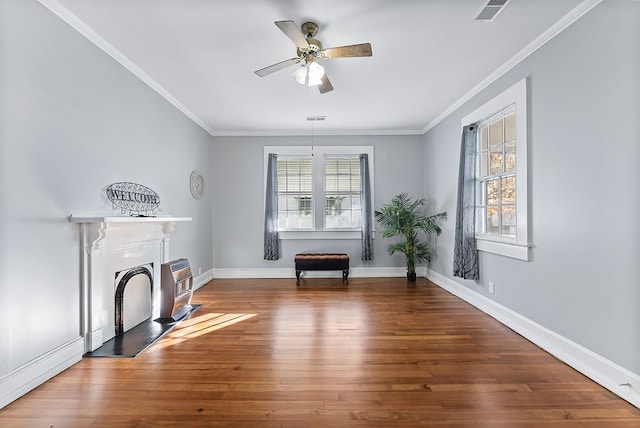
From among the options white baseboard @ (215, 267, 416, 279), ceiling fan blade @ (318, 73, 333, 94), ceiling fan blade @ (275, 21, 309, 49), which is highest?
ceiling fan blade @ (275, 21, 309, 49)

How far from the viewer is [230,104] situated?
428cm

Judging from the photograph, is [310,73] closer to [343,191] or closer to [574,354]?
[574,354]

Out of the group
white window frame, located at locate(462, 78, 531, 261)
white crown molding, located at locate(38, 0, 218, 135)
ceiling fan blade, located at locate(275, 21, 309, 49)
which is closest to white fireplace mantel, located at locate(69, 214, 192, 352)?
white crown molding, located at locate(38, 0, 218, 135)

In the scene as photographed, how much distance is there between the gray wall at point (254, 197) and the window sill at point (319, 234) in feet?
0.28

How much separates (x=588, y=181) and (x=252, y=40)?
290 cm

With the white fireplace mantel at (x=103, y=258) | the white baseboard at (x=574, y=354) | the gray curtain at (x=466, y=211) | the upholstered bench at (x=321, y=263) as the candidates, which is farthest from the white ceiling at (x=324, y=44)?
the white baseboard at (x=574, y=354)

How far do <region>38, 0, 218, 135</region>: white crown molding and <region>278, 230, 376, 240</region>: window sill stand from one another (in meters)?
2.70

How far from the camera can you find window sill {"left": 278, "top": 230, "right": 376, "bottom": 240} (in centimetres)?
571

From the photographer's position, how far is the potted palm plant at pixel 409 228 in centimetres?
516

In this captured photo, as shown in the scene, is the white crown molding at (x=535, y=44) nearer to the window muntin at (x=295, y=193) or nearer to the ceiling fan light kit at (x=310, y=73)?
the ceiling fan light kit at (x=310, y=73)

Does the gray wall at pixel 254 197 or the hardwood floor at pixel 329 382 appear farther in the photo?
the gray wall at pixel 254 197

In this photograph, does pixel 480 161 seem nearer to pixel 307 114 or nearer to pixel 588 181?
pixel 588 181

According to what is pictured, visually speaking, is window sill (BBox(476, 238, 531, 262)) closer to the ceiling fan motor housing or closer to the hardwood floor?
the hardwood floor

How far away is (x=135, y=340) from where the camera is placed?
2.87m
